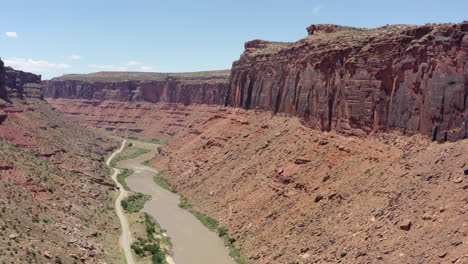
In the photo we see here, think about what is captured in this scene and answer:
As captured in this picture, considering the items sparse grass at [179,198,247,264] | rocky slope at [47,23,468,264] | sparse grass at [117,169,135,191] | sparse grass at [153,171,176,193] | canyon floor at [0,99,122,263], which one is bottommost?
sparse grass at [117,169,135,191]

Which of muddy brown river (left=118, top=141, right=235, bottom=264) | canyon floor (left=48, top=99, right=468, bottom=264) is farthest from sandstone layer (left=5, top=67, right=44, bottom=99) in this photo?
canyon floor (left=48, top=99, right=468, bottom=264)

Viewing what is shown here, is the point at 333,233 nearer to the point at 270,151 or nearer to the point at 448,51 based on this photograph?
the point at 448,51

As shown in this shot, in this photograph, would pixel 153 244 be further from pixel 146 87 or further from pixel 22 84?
pixel 146 87

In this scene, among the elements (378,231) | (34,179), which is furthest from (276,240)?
(34,179)

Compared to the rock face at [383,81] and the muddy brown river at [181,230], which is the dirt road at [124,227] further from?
the rock face at [383,81]

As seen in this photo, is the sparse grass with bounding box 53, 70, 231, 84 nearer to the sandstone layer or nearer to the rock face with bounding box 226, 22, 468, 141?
the sandstone layer

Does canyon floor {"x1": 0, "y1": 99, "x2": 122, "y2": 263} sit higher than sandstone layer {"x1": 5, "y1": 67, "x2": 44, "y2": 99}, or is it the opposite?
sandstone layer {"x1": 5, "y1": 67, "x2": 44, "y2": 99}
